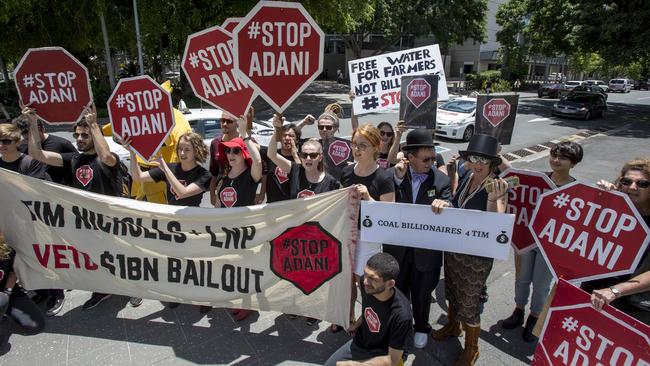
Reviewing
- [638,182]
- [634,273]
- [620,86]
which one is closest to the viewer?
[634,273]

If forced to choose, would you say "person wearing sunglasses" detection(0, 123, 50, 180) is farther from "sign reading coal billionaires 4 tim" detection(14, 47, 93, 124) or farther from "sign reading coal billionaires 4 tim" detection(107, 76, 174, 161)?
"sign reading coal billionaires 4 tim" detection(107, 76, 174, 161)

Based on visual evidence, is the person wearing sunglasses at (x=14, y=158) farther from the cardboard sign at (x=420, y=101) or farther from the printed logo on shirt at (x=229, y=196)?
the cardboard sign at (x=420, y=101)

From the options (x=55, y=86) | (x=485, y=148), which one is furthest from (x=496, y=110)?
(x=55, y=86)

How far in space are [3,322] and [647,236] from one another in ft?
17.8

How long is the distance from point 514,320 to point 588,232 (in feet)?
5.14

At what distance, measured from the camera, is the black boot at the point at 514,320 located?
4031 mm

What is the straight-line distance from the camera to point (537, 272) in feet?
12.6

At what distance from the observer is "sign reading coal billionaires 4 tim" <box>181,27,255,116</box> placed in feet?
12.6

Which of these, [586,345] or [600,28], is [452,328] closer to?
[586,345]

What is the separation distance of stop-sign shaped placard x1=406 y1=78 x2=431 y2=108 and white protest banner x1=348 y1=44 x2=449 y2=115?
28.5 inches

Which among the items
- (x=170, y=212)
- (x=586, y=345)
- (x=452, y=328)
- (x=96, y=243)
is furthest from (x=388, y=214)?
(x=96, y=243)

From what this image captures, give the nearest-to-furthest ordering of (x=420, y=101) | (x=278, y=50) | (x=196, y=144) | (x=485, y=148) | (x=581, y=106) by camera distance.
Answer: (x=485, y=148) < (x=278, y=50) < (x=196, y=144) < (x=420, y=101) < (x=581, y=106)

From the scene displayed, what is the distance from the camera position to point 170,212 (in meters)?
3.76

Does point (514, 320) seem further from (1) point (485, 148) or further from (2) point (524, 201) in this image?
(1) point (485, 148)
